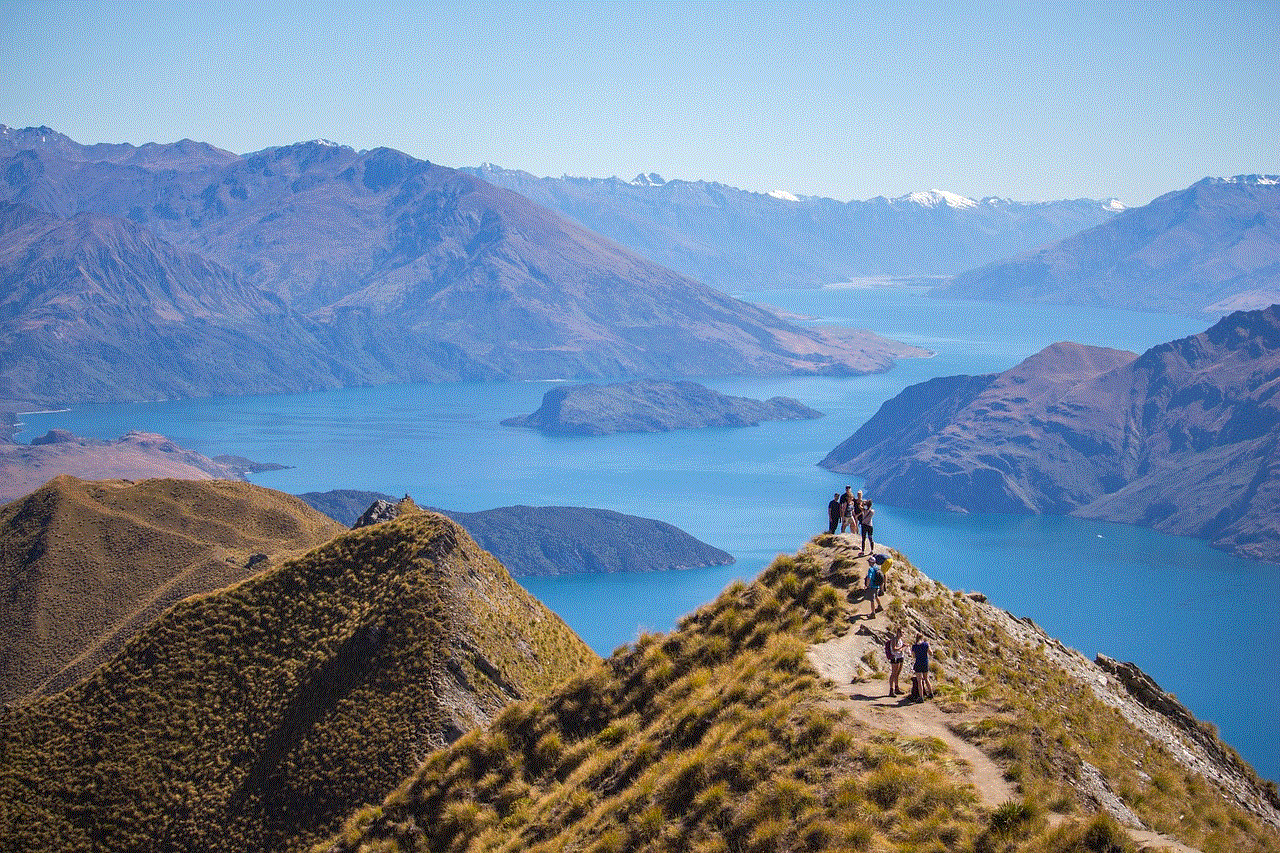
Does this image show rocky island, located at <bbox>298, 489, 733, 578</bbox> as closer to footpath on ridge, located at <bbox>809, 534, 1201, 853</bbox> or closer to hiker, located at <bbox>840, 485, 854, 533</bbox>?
hiker, located at <bbox>840, 485, 854, 533</bbox>

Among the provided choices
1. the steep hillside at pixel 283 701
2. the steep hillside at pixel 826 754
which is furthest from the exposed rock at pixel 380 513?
the steep hillside at pixel 826 754

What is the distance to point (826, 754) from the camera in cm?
2164

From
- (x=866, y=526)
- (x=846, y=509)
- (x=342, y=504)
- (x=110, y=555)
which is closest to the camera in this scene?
(x=866, y=526)

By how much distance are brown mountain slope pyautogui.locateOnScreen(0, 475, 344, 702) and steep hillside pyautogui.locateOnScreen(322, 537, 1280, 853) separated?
3141 centimetres

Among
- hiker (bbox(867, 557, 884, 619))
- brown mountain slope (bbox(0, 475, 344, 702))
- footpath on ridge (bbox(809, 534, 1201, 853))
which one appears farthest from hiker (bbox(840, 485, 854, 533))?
brown mountain slope (bbox(0, 475, 344, 702))

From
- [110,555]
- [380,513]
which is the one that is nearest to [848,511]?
[380,513]

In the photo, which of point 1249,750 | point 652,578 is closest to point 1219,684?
point 1249,750

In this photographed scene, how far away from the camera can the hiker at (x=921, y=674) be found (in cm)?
2425

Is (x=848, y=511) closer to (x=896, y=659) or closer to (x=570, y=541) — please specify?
(x=896, y=659)

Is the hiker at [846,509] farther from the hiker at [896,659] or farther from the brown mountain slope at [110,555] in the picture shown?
the brown mountain slope at [110,555]

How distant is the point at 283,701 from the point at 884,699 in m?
21.9

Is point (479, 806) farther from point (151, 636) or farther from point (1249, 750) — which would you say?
point (1249, 750)

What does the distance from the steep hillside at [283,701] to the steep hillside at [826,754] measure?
5.31 m

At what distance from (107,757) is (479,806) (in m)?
16.7
